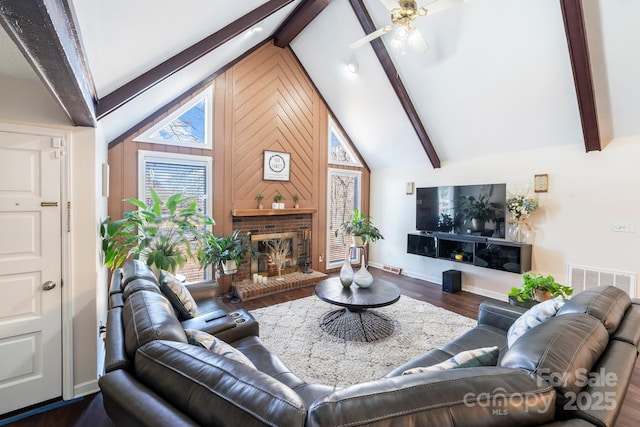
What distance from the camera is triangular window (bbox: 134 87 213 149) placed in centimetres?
408

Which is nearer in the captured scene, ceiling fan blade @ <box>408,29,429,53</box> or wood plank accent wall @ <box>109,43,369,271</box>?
ceiling fan blade @ <box>408,29,429,53</box>

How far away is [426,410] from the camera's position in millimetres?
785

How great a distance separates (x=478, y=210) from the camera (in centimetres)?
438

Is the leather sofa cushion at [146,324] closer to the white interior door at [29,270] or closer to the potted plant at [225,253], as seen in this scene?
the white interior door at [29,270]

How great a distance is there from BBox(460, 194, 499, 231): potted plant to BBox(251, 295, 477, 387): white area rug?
1.52 metres

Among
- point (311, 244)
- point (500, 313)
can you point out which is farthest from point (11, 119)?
point (311, 244)

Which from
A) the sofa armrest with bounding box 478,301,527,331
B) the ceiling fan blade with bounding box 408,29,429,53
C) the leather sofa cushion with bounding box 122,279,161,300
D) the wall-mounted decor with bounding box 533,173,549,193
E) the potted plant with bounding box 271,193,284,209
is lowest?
the sofa armrest with bounding box 478,301,527,331

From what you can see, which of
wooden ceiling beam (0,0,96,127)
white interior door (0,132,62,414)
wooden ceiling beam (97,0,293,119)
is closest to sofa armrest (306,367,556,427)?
wooden ceiling beam (0,0,96,127)

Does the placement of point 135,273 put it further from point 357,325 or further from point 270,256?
point 270,256

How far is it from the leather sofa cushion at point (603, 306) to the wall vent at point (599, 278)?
2322mm

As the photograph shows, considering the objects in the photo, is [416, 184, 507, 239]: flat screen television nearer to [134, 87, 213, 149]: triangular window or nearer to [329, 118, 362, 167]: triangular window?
[329, 118, 362, 167]: triangular window

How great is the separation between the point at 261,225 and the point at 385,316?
8.41ft

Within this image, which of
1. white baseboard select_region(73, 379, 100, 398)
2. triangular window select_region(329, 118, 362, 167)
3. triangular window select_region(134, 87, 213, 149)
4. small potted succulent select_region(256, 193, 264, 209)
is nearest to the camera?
white baseboard select_region(73, 379, 100, 398)

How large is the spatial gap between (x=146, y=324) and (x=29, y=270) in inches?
58.3
